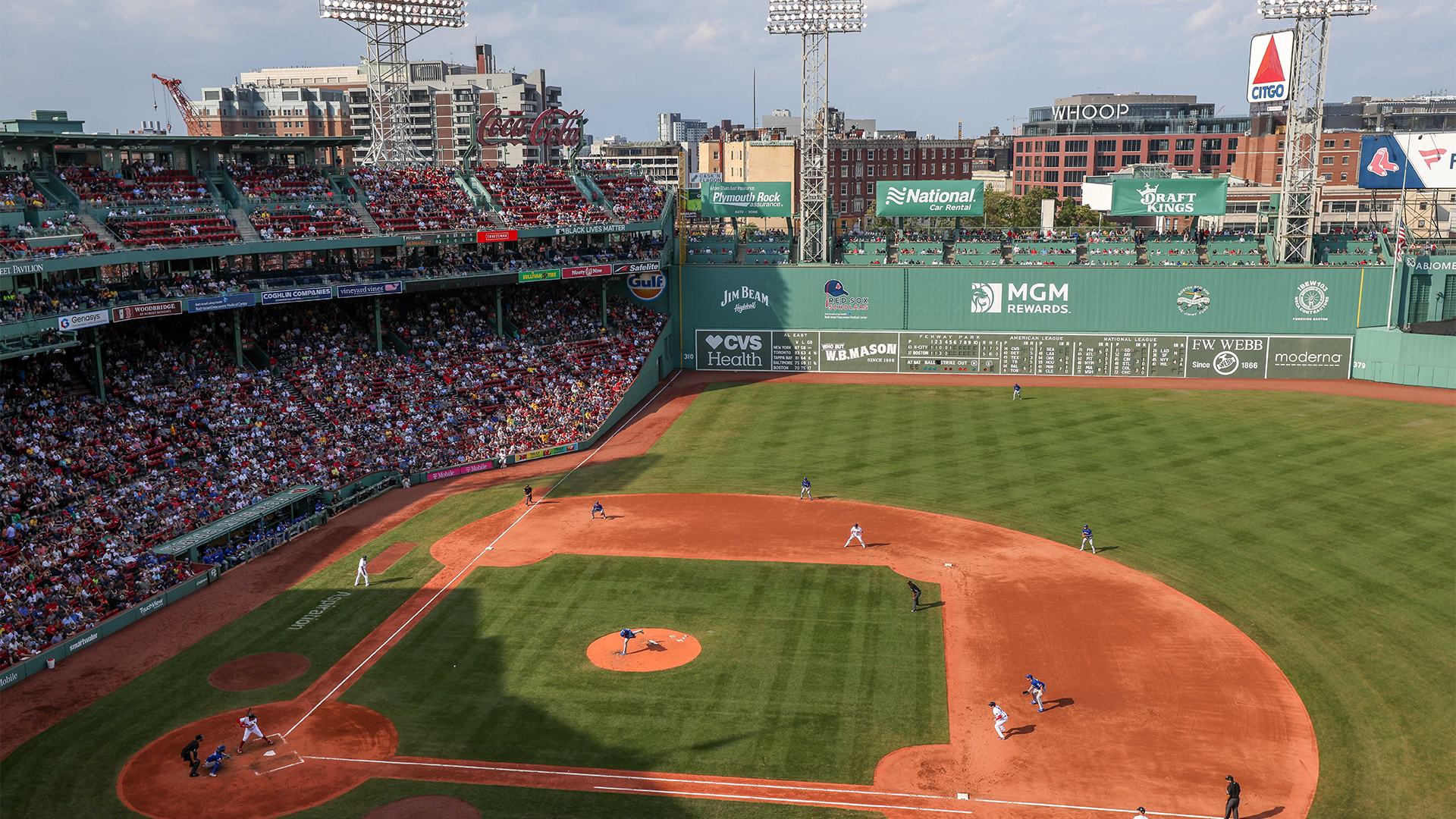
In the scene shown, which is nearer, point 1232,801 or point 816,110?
point 1232,801

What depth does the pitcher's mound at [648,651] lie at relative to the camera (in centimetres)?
3045

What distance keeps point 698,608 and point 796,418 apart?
2529 cm

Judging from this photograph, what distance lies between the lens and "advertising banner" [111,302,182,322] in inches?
1730

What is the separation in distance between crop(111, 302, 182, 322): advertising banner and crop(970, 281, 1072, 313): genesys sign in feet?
149

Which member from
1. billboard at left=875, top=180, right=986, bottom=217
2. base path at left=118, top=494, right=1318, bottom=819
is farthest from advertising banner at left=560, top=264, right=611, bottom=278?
base path at left=118, top=494, right=1318, bottom=819

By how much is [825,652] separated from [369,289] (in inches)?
1367

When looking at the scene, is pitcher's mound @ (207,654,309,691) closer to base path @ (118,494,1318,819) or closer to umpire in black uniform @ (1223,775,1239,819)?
base path @ (118,494,1318,819)

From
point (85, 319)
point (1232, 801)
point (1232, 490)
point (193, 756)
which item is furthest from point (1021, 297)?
point (193, 756)

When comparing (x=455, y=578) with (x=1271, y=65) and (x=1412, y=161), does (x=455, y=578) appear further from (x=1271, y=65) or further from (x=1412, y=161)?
(x=1412, y=161)

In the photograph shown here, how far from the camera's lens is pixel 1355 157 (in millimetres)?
120188

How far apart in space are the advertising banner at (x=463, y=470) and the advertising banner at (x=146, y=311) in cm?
1307

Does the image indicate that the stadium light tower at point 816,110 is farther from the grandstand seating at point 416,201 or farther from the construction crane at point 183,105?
the construction crane at point 183,105

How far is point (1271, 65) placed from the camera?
2601 inches

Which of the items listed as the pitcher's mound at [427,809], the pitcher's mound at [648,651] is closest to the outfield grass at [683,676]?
the pitcher's mound at [648,651]
